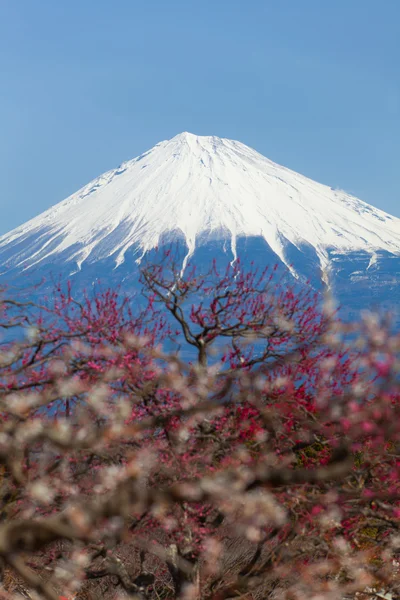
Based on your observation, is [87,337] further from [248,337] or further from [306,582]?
[306,582]

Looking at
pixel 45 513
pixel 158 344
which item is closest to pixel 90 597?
pixel 45 513

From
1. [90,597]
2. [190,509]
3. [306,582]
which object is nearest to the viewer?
[190,509]

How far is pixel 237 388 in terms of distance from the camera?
8562 millimetres

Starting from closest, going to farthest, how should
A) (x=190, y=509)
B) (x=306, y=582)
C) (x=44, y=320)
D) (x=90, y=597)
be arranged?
(x=190, y=509), (x=306, y=582), (x=44, y=320), (x=90, y=597)

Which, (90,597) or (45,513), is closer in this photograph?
(45,513)

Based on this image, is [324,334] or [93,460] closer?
[93,460]

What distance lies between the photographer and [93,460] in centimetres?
851

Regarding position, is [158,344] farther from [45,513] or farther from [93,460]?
[45,513]

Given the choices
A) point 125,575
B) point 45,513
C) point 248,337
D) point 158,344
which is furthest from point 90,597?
point 248,337

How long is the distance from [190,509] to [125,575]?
1.68 meters

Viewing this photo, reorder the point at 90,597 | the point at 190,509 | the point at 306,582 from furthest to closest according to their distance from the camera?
the point at 90,597
the point at 306,582
the point at 190,509

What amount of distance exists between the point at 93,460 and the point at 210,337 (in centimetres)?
252

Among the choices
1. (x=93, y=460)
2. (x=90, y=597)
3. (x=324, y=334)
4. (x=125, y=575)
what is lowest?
(x=90, y=597)

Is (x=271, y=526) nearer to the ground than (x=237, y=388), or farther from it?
nearer to the ground
